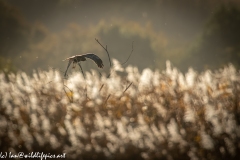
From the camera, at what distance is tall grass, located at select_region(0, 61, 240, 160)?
251 cm

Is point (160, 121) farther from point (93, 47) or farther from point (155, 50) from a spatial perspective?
point (93, 47)

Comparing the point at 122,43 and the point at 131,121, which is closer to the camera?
the point at 131,121

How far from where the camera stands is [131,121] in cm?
326

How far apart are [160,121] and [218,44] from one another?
18047 millimetres

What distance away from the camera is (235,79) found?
384 centimetres

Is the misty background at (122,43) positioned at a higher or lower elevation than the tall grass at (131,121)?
higher

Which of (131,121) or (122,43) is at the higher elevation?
(122,43)

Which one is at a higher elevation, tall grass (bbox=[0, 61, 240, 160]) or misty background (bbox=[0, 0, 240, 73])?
misty background (bbox=[0, 0, 240, 73])

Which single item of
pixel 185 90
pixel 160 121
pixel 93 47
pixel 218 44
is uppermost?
pixel 93 47

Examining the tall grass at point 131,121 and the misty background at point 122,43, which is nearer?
the tall grass at point 131,121

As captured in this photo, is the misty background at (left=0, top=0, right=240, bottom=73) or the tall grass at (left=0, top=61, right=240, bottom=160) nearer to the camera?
the tall grass at (left=0, top=61, right=240, bottom=160)

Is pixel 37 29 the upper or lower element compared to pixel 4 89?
upper

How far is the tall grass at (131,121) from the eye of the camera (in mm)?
2506

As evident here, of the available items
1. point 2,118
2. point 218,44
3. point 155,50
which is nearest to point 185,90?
point 2,118
